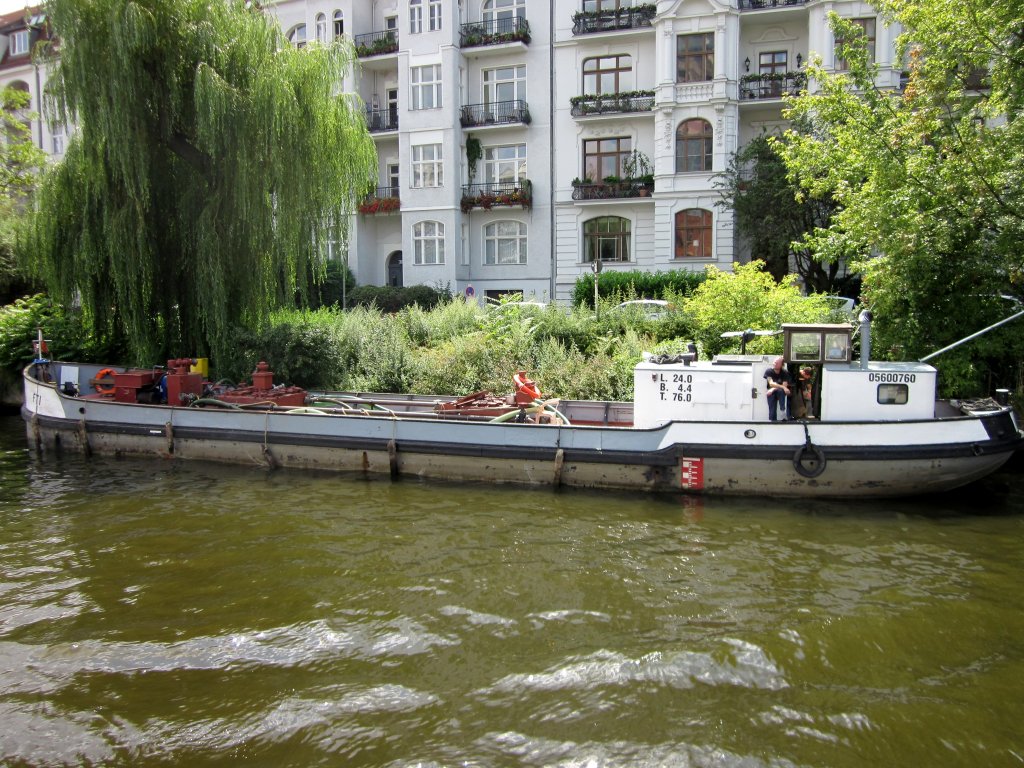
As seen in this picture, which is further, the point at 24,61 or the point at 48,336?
the point at 24,61

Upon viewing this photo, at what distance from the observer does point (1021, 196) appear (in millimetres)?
11680

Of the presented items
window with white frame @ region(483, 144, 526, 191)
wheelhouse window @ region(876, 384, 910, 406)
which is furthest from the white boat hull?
window with white frame @ region(483, 144, 526, 191)

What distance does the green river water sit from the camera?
16.4 feet

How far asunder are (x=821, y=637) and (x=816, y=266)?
21291mm

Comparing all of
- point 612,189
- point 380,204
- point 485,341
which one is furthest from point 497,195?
point 485,341

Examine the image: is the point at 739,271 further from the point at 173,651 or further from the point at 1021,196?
the point at 173,651

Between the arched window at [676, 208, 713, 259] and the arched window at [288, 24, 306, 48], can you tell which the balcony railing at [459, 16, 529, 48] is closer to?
the arched window at [288, 24, 306, 48]

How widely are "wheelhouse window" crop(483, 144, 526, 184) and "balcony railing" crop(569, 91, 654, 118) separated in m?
2.95

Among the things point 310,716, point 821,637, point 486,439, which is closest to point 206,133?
point 486,439

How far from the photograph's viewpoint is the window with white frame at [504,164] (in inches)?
1236

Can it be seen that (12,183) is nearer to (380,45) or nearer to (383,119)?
(383,119)

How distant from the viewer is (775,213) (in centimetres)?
2455

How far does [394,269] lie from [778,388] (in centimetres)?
2625

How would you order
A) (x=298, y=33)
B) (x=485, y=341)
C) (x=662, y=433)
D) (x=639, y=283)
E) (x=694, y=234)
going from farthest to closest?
1. (x=298, y=33)
2. (x=694, y=234)
3. (x=639, y=283)
4. (x=485, y=341)
5. (x=662, y=433)
